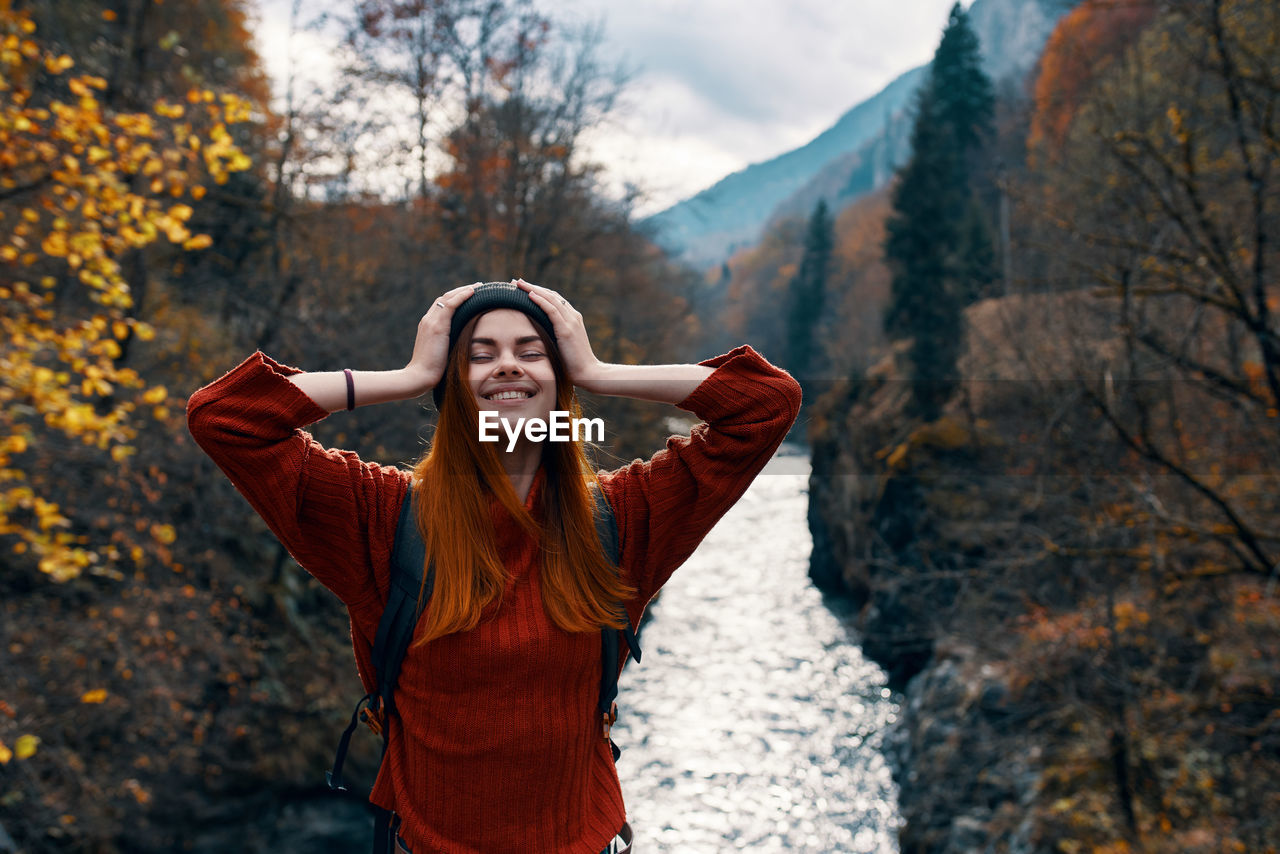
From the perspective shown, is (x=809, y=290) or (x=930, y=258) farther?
(x=809, y=290)

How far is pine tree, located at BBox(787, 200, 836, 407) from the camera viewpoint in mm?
19925

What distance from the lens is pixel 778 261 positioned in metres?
29.6

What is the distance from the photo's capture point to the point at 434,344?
154 cm

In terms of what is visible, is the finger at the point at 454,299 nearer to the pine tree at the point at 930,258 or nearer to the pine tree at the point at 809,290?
the pine tree at the point at 809,290

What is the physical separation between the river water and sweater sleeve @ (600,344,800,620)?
5846 millimetres

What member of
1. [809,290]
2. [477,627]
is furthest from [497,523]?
[809,290]

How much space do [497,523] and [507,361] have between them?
12.5 inches

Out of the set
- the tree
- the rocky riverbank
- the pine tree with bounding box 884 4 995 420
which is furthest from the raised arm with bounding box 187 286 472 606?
the pine tree with bounding box 884 4 995 420

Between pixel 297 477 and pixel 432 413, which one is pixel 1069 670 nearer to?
pixel 432 413

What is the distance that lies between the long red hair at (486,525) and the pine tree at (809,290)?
15.0 meters

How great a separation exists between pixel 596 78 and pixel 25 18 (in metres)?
9.95

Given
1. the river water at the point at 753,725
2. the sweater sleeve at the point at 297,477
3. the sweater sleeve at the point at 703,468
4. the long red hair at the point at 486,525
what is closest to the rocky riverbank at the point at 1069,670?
the river water at the point at 753,725

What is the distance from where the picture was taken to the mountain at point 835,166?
1603 centimetres

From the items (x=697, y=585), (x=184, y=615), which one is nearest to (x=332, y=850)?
(x=184, y=615)
